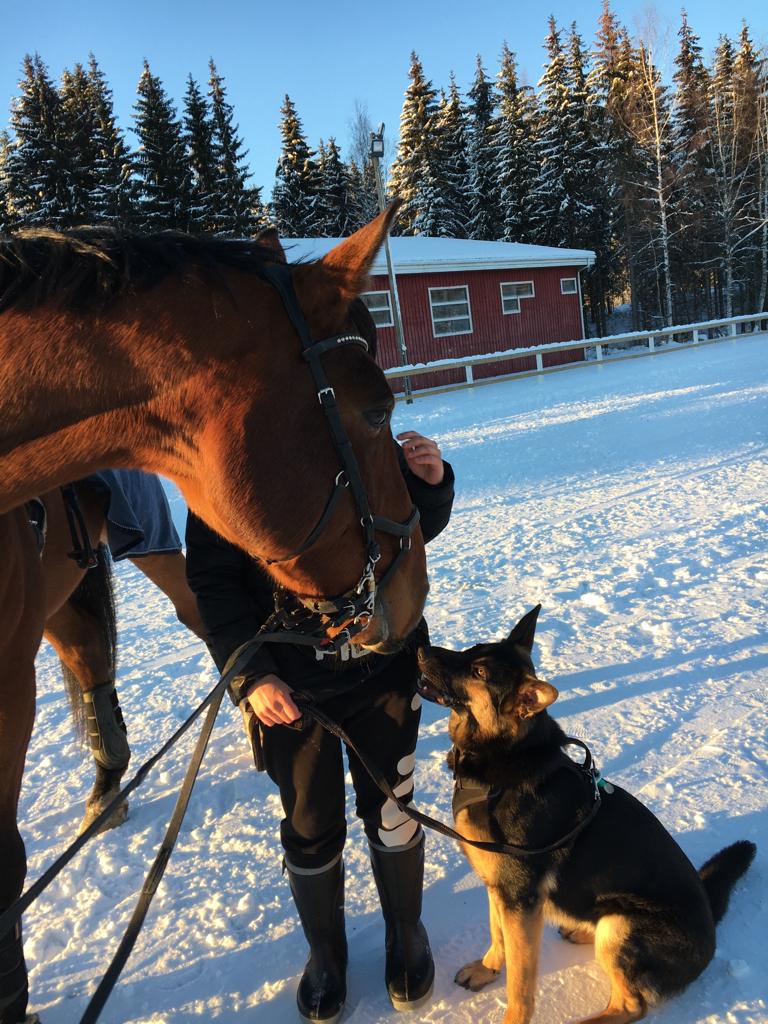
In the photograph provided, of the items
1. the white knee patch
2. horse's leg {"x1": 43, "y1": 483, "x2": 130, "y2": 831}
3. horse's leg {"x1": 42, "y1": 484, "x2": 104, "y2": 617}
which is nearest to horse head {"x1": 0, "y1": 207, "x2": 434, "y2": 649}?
horse's leg {"x1": 42, "y1": 484, "x2": 104, "y2": 617}

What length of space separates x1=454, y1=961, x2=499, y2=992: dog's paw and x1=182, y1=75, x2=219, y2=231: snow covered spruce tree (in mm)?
34847

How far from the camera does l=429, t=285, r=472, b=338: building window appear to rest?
2373 cm

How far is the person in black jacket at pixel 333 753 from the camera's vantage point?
2031mm

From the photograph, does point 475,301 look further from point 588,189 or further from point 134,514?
point 134,514

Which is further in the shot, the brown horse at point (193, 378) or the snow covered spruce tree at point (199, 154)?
the snow covered spruce tree at point (199, 154)

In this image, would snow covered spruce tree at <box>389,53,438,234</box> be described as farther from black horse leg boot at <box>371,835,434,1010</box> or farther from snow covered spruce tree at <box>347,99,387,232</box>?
black horse leg boot at <box>371,835,434,1010</box>

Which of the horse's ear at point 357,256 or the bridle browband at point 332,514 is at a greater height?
the horse's ear at point 357,256

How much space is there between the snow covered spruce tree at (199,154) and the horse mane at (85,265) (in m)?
34.3

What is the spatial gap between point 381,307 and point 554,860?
2206cm

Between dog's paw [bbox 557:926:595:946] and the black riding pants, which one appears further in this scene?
dog's paw [bbox 557:926:595:946]

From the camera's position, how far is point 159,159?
3034 centimetres

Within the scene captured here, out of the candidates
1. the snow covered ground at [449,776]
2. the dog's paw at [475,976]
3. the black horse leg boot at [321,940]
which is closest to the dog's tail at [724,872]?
the snow covered ground at [449,776]

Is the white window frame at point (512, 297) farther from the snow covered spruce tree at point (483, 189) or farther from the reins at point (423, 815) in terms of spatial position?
the reins at point (423, 815)

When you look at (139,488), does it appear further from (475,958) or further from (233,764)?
(475,958)
